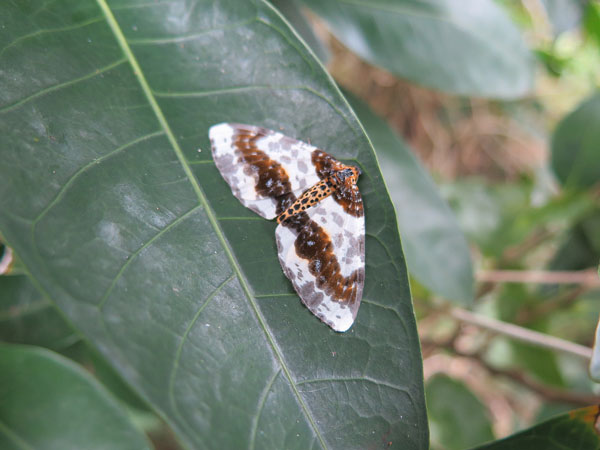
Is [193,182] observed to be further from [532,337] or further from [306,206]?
[532,337]

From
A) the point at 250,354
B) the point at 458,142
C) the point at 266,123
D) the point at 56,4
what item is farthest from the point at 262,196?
the point at 458,142

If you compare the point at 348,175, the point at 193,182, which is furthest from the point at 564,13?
the point at 193,182

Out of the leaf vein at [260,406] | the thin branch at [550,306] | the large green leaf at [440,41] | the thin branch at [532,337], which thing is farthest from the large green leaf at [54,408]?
the thin branch at [550,306]

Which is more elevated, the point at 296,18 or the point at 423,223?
the point at 296,18

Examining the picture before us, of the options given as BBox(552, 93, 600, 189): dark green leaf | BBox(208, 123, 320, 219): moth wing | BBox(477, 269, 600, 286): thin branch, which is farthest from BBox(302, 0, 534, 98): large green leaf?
BBox(477, 269, 600, 286): thin branch

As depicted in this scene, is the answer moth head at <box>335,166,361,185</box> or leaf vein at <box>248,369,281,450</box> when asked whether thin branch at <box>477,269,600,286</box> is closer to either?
moth head at <box>335,166,361,185</box>

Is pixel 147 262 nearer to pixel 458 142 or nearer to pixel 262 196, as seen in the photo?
pixel 262 196
